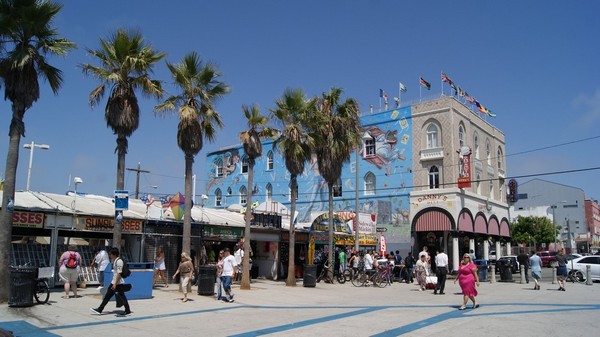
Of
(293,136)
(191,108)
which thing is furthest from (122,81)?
(293,136)

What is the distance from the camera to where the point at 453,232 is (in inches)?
1437

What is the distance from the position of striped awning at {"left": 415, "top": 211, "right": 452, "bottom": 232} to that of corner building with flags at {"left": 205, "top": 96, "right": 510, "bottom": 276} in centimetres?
7

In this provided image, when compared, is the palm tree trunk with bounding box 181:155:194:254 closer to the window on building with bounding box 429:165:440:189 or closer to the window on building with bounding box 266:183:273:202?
the window on building with bounding box 429:165:440:189

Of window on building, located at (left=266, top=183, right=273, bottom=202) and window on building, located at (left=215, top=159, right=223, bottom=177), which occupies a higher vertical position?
window on building, located at (left=215, top=159, right=223, bottom=177)

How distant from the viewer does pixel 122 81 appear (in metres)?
17.5

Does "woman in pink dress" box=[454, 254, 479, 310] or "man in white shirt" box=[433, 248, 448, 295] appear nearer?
"woman in pink dress" box=[454, 254, 479, 310]

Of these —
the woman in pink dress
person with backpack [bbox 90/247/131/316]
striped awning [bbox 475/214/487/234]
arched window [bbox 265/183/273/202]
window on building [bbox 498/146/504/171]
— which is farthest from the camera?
window on building [bbox 498/146/504/171]

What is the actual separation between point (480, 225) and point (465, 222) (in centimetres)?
356

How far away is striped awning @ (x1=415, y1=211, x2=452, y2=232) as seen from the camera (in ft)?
120

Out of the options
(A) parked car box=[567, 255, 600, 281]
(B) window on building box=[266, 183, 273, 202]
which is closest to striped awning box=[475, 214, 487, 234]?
(A) parked car box=[567, 255, 600, 281]

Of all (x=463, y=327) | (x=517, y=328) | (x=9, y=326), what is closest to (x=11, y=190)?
(x=9, y=326)

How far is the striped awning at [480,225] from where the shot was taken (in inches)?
1554

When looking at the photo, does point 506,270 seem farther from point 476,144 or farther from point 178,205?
point 178,205

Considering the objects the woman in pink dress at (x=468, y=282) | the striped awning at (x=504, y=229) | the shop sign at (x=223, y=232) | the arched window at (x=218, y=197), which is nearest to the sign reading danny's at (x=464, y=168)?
the striped awning at (x=504, y=229)
